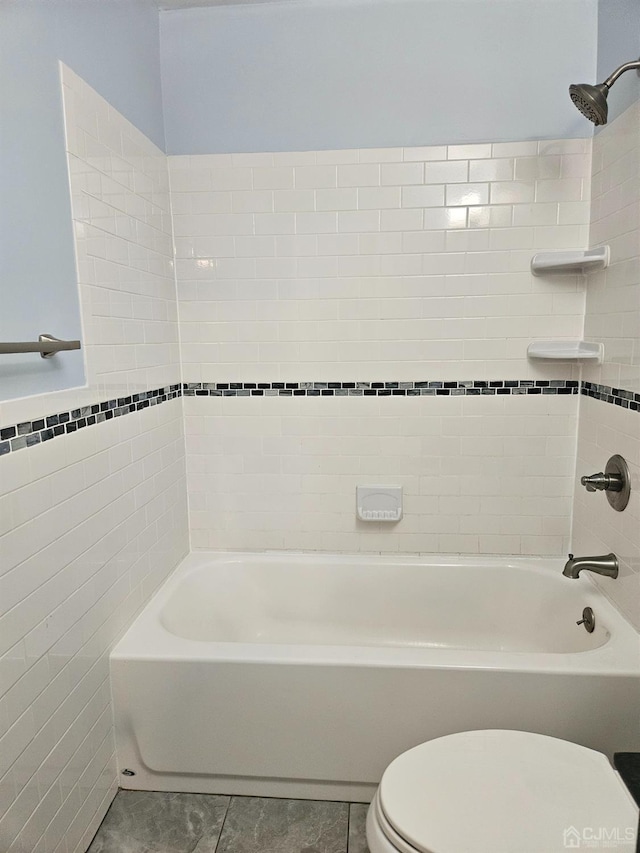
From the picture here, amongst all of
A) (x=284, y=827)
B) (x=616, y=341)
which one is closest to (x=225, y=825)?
(x=284, y=827)

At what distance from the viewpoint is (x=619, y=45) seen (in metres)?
1.77

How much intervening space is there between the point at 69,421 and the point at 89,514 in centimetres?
28

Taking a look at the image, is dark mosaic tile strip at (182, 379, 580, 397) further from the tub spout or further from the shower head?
the shower head

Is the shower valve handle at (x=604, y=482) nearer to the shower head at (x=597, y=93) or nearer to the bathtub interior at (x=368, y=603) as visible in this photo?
the bathtub interior at (x=368, y=603)

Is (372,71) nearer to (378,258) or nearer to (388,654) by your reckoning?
(378,258)

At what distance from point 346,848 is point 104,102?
2.24 meters

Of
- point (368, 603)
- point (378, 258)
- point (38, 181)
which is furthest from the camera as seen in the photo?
point (368, 603)

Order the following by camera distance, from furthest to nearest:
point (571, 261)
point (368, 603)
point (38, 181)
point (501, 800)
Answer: point (368, 603)
point (571, 261)
point (38, 181)
point (501, 800)

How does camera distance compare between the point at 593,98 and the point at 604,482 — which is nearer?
the point at 593,98

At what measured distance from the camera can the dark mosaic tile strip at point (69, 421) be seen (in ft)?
3.95

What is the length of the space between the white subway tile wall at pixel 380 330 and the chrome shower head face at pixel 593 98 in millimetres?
412

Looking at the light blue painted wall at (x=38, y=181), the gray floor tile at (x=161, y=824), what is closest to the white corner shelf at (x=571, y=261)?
the light blue painted wall at (x=38, y=181)

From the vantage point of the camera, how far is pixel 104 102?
165 centimetres

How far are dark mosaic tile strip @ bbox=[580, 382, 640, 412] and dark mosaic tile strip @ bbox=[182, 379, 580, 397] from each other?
86 mm
